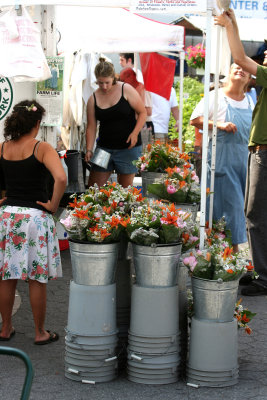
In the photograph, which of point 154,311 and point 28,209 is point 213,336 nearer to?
point 154,311

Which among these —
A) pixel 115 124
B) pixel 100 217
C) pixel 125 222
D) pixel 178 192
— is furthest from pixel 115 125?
pixel 125 222

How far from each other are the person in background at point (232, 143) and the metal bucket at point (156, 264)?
8.26 feet

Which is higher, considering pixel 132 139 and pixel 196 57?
pixel 196 57

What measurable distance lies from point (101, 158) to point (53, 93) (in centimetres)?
151

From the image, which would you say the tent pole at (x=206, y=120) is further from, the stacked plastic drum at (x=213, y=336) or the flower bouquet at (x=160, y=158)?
the flower bouquet at (x=160, y=158)

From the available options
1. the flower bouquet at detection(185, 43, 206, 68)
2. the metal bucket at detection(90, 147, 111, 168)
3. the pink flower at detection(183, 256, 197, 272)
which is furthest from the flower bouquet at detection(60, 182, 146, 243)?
the flower bouquet at detection(185, 43, 206, 68)

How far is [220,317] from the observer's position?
3.96 metres

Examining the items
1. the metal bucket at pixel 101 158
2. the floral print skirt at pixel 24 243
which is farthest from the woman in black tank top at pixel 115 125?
the floral print skirt at pixel 24 243

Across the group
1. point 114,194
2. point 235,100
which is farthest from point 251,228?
point 114,194

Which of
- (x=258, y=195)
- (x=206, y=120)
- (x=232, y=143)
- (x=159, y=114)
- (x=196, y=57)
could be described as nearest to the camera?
(x=206, y=120)

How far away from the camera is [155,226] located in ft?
13.1

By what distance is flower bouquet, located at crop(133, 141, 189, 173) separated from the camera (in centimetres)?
639

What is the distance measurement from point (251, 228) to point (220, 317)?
2069 mm

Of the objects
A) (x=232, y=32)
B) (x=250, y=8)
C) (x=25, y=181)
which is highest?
(x=250, y=8)
